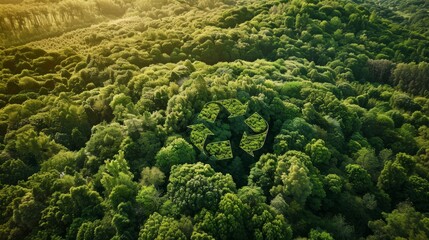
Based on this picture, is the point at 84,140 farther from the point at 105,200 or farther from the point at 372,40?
the point at 372,40

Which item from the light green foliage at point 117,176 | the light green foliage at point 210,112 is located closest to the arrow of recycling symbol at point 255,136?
the light green foliage at point 210,112

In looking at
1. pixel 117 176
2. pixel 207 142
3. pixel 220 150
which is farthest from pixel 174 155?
pixel 117 176

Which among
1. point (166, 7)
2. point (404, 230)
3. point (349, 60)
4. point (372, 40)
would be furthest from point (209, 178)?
point (166, 7)

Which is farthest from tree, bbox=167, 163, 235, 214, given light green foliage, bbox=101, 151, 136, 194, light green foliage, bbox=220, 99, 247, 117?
light green foliage, bbox=220, 99, 247, 117

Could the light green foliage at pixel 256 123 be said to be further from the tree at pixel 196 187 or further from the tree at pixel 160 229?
the tree at pixel 160 229

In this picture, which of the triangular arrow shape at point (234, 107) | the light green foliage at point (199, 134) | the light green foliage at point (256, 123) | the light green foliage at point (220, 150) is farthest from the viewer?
the triangular arrow shape at point (234, 107)

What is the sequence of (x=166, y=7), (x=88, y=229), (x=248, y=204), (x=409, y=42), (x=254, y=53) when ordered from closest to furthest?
(x=88, y=229), (x=248, y=204), (x=254, y=53), (x=409, y=42), (x=166, y=7)
